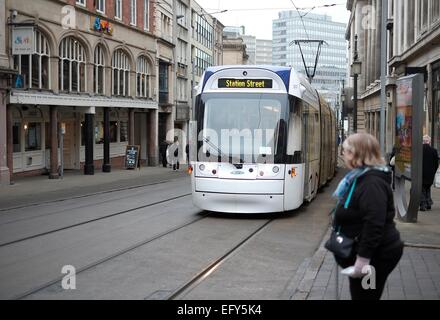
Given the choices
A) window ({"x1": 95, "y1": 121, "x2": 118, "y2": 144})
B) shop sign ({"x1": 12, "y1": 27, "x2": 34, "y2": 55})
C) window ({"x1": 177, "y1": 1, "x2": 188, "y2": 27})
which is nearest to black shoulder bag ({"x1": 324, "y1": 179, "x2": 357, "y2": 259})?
shop sign ({"x1": 12, "y1": 27, "x2": 34, "y2": 55})

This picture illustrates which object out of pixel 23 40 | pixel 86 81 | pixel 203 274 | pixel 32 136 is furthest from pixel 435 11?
pixel 203 274

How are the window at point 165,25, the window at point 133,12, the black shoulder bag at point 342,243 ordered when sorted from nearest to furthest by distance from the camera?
the black shoulder bag at point 342,243 < the window at point 133,12 < the window at point 165,25

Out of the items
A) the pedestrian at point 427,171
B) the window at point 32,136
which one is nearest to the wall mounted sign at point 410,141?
the pedestrian at point 427,171

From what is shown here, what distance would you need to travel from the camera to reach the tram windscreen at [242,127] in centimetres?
1282

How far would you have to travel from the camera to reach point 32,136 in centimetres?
2923

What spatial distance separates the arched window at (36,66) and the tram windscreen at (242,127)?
13930mm

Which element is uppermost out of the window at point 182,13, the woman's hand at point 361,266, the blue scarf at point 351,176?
the window at point 182,13

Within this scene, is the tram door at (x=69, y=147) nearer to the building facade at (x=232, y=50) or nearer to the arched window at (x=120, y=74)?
the arched window at (x=120, y=74)

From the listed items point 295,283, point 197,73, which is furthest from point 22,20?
point 197,73

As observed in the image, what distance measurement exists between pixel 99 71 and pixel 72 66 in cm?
328

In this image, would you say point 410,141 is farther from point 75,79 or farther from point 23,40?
point 75,79

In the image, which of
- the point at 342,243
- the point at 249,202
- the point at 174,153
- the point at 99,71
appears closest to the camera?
the point at 342,243

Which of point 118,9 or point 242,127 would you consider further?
point 118,9
